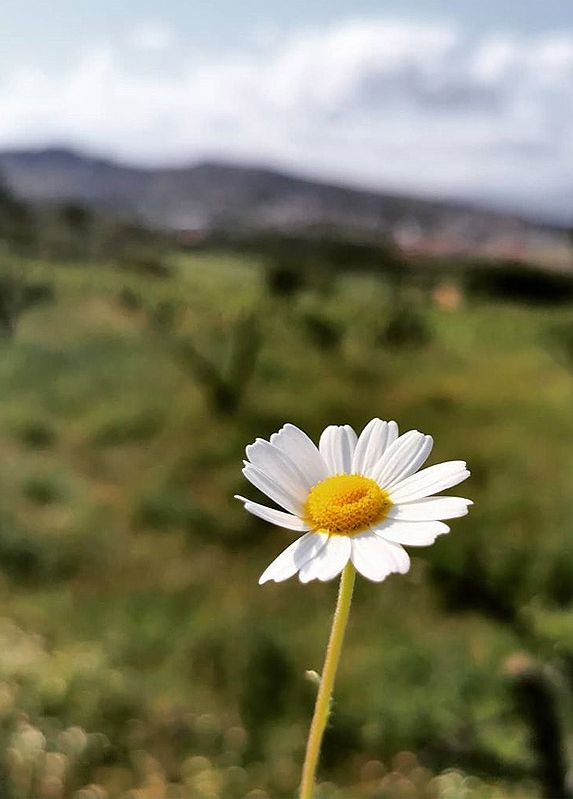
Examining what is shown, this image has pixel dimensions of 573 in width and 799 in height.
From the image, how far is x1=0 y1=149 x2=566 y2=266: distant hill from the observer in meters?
1.26

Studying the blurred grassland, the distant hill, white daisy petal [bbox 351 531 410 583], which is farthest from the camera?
the distant hill

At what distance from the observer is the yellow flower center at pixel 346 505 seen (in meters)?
0.14

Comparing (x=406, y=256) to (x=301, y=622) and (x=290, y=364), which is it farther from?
(x=301, y=622)

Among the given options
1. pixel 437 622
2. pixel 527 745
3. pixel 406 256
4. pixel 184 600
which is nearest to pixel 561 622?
pixel 527 745

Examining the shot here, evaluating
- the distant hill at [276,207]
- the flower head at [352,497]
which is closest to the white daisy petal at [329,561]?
the flower head at [352,497]

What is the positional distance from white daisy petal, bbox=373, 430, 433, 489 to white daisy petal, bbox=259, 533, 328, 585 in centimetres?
2

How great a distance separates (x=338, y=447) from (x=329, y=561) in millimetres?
38

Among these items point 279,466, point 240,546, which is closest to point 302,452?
point 279,466

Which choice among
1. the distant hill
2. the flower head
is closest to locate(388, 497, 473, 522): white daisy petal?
the flower head

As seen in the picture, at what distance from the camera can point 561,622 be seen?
19.2 inches

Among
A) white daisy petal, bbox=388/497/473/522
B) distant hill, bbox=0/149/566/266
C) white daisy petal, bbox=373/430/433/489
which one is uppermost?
distant hill, bbox=0/149/566/266

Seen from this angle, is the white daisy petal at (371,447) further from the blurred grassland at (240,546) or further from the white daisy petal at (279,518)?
the blurred grassland at (240,546)

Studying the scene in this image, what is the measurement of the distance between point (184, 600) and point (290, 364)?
16.9 inches

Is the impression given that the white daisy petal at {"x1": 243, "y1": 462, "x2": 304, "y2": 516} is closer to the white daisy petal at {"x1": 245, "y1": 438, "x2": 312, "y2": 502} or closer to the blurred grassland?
the white daisy petal at {"x1": 245, "y1": 438, "x2": 312, "y2": 502}
